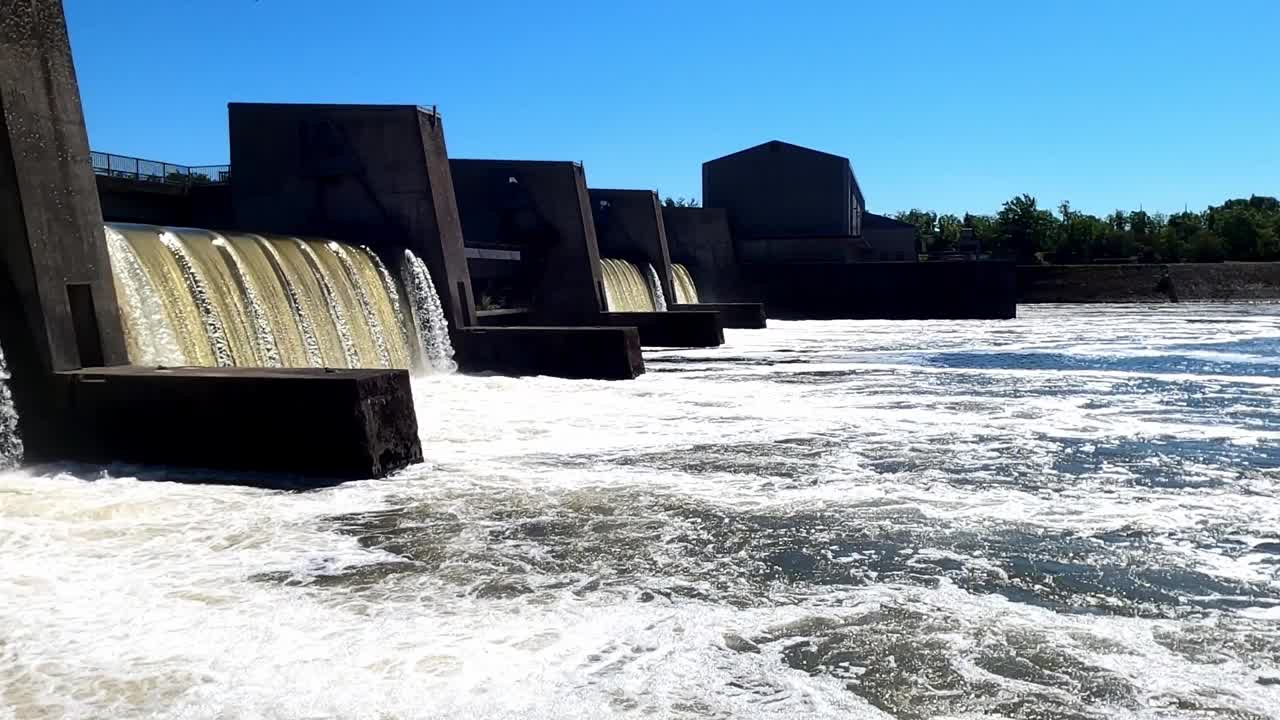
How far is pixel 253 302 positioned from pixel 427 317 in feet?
15.0

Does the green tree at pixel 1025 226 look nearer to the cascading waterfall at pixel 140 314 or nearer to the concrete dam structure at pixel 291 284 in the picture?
the concrete dam structure at pixel 291 284

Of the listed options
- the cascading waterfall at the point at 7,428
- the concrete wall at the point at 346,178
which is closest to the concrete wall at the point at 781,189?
the concrete wall at the point at 346,178

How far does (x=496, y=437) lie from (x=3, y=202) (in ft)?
12.9

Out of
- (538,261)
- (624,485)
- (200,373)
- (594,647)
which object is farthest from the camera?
(538,261)

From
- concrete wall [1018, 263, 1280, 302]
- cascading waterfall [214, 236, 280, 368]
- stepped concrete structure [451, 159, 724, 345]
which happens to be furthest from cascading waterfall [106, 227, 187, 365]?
concrete wall [1018, 263, 1280, 302]

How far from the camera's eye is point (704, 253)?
119 ft

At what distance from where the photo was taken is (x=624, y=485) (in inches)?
292

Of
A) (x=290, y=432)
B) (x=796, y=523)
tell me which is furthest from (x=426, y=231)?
(x=796, y=523)

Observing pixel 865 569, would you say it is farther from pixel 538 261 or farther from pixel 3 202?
pixel 538 261

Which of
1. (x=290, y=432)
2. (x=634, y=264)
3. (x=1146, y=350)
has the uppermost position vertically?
(x=634, y=264)

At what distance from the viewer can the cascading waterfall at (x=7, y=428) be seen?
8.17m

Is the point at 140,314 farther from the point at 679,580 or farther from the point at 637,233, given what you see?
the point at 637,233

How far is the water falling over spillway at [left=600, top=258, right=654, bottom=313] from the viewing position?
1028 inches

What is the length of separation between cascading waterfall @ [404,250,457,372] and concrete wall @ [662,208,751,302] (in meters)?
19.3
